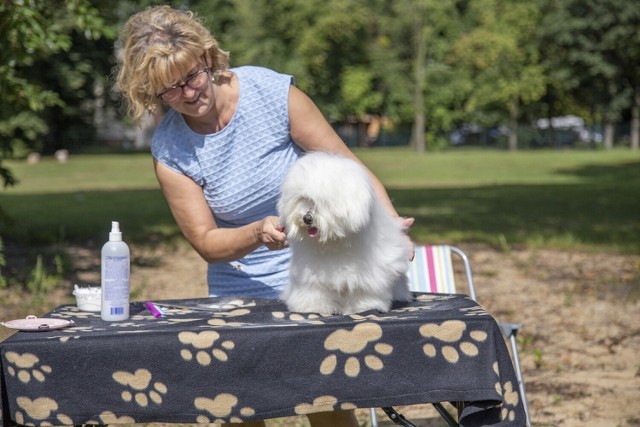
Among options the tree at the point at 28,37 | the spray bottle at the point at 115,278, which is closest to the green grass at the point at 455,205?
the tree at the point at 28,37

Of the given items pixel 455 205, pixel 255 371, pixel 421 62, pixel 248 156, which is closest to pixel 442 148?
pixel 421 62

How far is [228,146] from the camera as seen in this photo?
3.40 metres

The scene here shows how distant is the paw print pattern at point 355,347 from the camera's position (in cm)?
260

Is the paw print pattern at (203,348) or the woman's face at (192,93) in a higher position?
the woman's face at (192,93)

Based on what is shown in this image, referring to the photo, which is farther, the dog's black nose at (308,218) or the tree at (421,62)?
the tree at (421,62)

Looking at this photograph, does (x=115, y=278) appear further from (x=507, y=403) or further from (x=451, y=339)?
(x=507, y=403)

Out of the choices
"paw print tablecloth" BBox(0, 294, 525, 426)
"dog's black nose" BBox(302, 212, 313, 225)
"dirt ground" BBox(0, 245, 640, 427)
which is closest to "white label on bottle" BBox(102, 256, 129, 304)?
"paw print tablecloth" BBox(0, 294, 525, 426)

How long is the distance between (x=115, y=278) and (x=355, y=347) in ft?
2.76

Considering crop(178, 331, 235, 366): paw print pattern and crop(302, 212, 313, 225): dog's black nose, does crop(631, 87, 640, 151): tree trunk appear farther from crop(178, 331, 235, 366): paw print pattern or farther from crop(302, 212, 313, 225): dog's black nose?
crop(178, 331, 235, 366): paw print pattern

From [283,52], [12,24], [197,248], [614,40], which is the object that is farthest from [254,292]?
[283,52]

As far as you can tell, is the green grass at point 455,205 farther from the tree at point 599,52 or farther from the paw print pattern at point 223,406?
the tree at point 599,52

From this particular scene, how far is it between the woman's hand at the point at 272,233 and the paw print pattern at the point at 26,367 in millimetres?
856

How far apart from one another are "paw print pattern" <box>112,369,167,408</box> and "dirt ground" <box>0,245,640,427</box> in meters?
2.69

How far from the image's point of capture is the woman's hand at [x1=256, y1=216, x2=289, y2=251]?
2955mm
